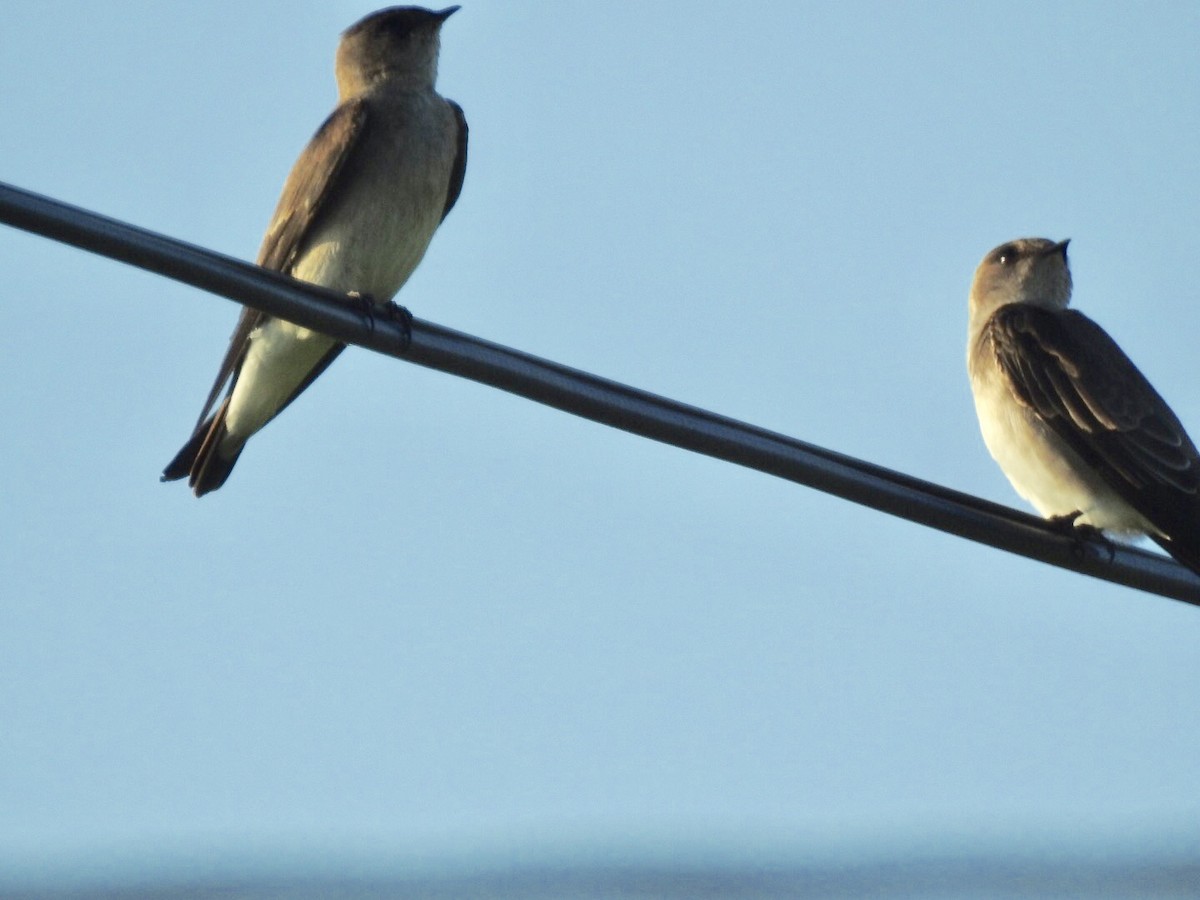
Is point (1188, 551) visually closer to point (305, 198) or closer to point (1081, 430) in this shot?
point (1081, 430)

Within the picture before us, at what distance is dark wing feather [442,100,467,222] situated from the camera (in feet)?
25.8

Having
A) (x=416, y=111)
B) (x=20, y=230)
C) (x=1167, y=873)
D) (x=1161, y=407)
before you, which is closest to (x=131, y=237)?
(x=20, y=230)

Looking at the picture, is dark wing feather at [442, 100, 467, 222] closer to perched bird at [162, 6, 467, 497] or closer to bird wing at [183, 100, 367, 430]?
perched bird at [162, 6, 467, 497]

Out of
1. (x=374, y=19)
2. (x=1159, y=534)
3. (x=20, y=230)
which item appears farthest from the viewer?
(x=374, y=19)

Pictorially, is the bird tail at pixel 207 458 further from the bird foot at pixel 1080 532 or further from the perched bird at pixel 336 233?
the bird foot at pixel 1080 532

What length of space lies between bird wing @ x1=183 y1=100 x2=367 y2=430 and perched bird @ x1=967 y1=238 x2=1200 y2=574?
2913 mm

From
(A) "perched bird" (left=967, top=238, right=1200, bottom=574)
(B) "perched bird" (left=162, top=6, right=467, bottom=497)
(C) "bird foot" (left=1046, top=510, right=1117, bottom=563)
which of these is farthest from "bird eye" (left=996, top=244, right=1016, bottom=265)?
(B) "perched bird" (left=162, top=6, right=467, bottom=497)

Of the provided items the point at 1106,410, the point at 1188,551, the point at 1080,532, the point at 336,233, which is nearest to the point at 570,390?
the point at 1080,532

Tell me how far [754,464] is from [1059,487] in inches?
119

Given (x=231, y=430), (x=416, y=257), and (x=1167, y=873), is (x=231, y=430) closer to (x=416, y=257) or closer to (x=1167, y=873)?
(x=416, y=257)

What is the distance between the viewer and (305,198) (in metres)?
7.38

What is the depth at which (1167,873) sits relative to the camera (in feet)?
11.9

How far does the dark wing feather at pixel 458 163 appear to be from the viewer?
310 inches

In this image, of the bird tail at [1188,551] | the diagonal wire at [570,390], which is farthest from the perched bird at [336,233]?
the bird tail at [1188,551]
